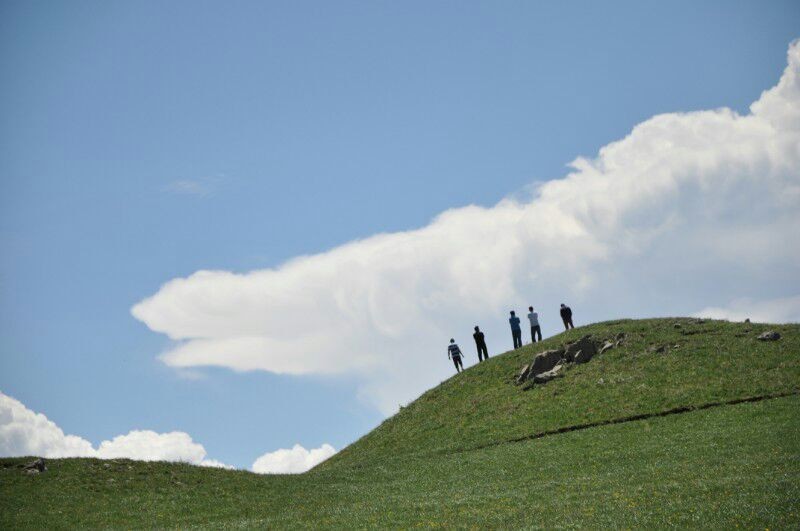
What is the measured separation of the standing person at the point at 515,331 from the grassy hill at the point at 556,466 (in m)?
5.43

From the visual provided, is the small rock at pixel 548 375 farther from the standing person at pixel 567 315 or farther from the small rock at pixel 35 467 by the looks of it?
the small rock at pixel 35 467

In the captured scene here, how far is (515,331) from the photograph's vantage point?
66000 mm

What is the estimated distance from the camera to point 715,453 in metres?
31.6

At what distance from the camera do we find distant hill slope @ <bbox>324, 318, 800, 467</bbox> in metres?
45.0

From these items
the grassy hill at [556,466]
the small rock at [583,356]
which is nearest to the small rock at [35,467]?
the grassy hill at [556,466]

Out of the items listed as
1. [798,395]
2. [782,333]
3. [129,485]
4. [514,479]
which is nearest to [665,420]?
[798,395]

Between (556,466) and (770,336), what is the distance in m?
26.4

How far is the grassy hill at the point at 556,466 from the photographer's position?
82.6 ft

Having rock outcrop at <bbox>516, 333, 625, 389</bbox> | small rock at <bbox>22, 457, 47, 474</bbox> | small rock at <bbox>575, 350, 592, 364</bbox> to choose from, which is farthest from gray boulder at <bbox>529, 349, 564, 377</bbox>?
small rock at <bbox>22, 457, 47, 474</bbox>

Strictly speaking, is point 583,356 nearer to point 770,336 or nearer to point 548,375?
point 548,375

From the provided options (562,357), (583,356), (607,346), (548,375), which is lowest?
(548,375)

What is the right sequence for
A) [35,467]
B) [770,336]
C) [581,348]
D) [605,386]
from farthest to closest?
[581,348]
[770,336]
[605,386]
[35,467]

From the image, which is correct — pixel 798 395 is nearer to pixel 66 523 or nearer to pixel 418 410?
pixel 418 410

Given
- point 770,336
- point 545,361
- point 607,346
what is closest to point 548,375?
point 545,361
